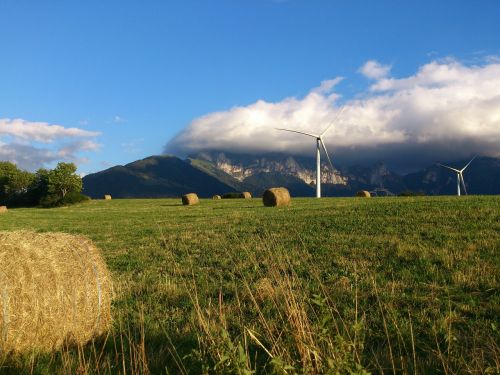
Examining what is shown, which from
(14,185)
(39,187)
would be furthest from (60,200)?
(14,185)

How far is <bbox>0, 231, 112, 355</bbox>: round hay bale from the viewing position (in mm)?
8156

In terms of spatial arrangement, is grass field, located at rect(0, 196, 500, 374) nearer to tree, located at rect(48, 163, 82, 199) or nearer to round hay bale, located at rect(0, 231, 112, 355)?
round hay bale, located at rect(0, 231, 112, 355)

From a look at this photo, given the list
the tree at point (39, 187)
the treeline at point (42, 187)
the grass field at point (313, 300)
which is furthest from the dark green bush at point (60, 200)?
the grass field at point (313, 300)

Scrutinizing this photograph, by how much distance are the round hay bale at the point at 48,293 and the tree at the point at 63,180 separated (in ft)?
302

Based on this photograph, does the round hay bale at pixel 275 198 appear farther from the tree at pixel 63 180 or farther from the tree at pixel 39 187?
the tree at pixel 39 187

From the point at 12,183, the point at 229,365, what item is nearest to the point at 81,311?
the point at 229,365

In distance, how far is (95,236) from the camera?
27.4 metres

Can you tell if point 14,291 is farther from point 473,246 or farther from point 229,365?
point 473,246

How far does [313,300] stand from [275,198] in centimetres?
4611

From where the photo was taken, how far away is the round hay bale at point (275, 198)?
5119 cm

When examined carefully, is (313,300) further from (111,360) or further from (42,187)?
(42,187)

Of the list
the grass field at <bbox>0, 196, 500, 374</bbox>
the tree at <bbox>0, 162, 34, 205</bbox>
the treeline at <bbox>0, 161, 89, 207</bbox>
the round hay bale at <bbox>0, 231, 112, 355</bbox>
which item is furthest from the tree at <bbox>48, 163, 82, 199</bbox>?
the round hay bale at <bbox>0, 231, 112, 355</bbox>

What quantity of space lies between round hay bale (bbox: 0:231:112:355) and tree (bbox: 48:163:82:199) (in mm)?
92068

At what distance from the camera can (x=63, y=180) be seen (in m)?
98.7
